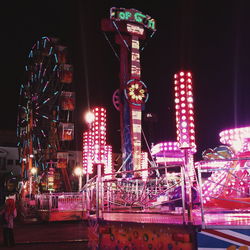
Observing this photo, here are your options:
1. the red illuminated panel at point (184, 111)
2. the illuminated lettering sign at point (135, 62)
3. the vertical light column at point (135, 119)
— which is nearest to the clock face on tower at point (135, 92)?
the vertical light column at point (135, 119)

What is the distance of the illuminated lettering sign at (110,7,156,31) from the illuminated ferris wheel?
4.49 m

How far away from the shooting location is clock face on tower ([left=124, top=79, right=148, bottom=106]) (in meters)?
23.2

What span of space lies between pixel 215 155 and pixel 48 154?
13558 millimetres

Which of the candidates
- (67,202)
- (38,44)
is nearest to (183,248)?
(67,202)

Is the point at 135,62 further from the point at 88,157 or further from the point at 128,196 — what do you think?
the point at 128,196

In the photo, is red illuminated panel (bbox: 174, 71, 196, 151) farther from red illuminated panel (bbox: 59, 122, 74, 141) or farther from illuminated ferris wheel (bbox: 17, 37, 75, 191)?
illuminated ferris wheel (bbox: 17, 37, 75, 191)

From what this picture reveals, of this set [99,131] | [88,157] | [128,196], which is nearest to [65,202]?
[99,131]

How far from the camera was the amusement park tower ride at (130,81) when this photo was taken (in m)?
22.8

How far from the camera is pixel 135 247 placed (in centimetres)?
635

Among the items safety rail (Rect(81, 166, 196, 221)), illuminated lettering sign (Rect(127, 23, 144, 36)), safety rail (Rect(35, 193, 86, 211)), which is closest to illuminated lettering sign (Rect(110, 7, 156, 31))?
illuminated lettering sign (Rect(127, 23, 144, 36))

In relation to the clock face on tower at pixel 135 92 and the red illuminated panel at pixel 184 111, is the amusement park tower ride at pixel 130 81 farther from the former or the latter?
the red illuminated panel at pixel 184 111

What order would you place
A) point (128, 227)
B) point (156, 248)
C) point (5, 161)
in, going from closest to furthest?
point (156, 248) < point (128, 227) < point (5, 161)

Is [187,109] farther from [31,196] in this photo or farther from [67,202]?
[31,196]

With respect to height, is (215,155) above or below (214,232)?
above
